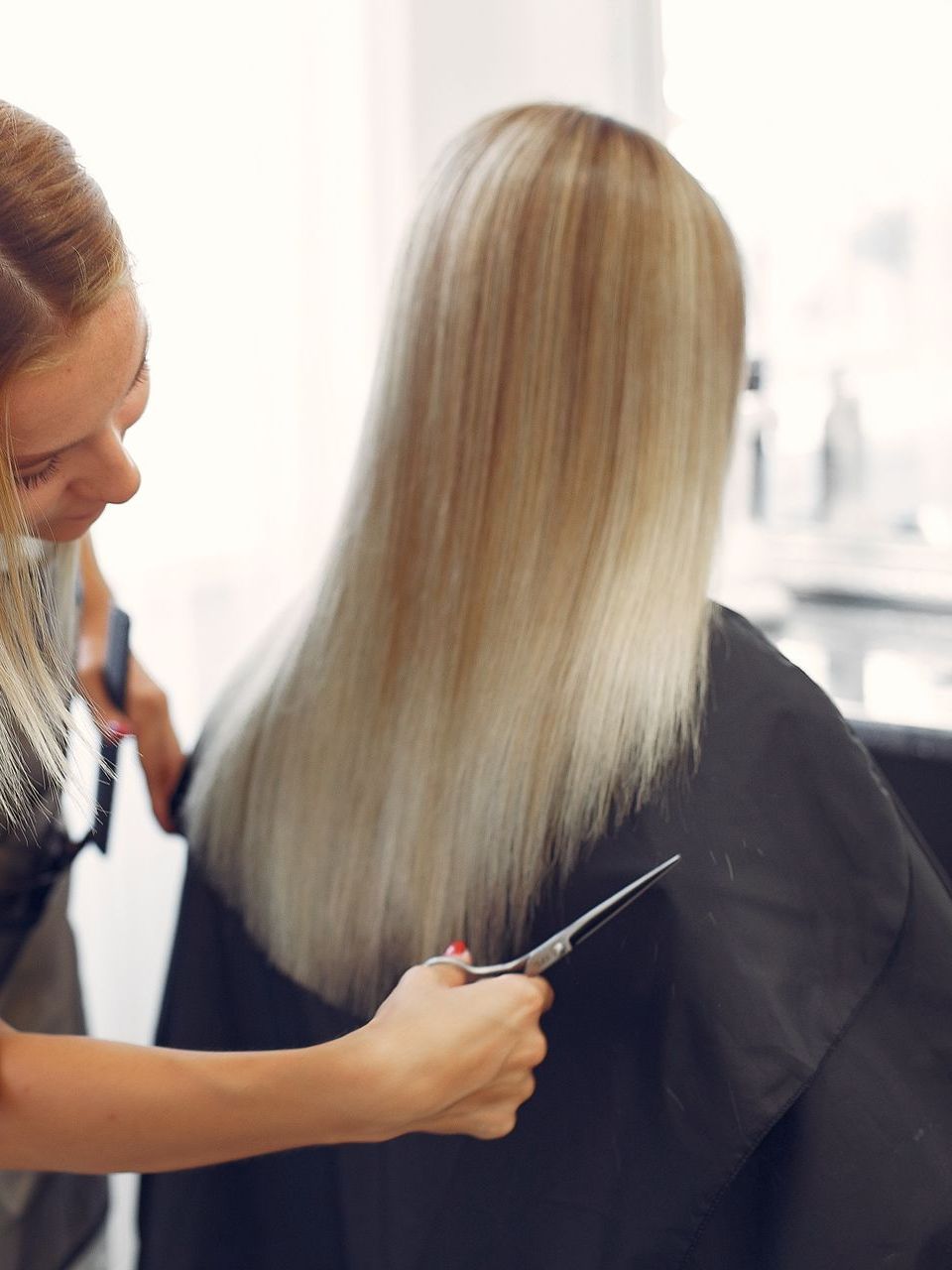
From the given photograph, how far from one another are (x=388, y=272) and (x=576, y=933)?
126 centimetres

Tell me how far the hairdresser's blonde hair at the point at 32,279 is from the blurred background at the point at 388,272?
79cm

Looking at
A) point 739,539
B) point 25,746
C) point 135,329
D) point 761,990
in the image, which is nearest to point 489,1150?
point 761,990

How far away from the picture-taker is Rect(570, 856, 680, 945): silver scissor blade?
80 cm

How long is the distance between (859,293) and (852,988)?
1.30m

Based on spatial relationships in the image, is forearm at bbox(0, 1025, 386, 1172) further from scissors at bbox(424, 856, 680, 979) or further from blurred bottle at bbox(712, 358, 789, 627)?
blurred bottle at bbox(712, 358, 789, 627)

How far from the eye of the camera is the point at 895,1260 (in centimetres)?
79

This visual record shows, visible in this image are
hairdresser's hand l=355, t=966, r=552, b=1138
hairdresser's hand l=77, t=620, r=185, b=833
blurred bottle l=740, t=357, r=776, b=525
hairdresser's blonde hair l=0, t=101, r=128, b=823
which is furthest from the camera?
blurred bottle l=740, t=357, r=776, b=525

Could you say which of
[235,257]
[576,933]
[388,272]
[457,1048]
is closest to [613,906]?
[576,933]

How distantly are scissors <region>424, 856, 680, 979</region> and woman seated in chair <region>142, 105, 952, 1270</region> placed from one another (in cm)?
2

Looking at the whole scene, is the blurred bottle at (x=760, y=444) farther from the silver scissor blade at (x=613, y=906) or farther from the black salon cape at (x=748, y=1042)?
the silver scissor blade at (x=613, y=906)

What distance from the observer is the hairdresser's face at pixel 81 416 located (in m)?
0.64

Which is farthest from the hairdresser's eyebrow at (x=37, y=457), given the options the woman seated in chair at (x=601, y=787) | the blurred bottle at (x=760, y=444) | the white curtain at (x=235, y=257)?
the blurred bottle at (x=760, y=444)

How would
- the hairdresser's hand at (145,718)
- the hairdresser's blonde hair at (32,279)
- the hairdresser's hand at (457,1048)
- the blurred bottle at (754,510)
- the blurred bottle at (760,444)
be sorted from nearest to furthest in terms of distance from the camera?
the hairdresser's blonde hair at (32,279) → the hairdresser's hand at (457,1048) → the hairdresser's hand at (145,718) → the blurred bottle at (754,510) → the blurred bottle at (760,444)

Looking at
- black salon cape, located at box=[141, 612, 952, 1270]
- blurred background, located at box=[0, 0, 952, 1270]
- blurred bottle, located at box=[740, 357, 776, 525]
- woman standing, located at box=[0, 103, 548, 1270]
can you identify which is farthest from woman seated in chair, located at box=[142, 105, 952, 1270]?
blurred bottle, located at box=[740, 357, 776, 525]
